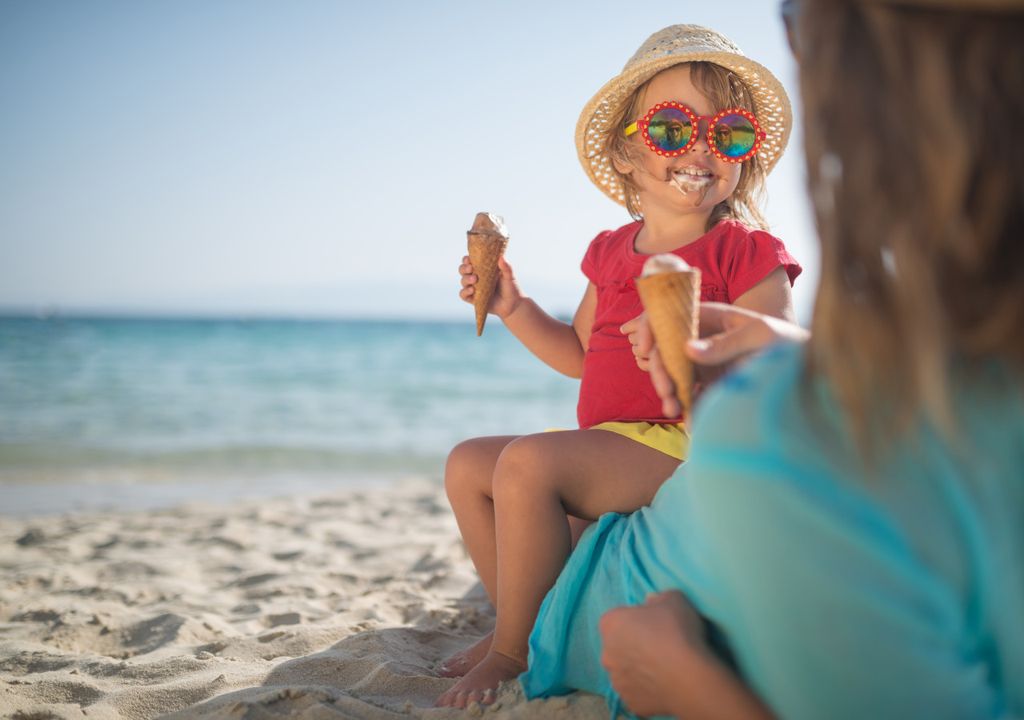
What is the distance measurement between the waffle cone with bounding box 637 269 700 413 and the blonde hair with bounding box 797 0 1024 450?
54 cm

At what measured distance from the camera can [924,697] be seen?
126 centimetres

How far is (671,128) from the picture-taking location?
118 inches

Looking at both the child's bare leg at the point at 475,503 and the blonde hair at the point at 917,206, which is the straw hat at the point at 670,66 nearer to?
the child's bare leg at the point at 475,503

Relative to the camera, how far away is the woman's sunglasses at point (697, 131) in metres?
2.97

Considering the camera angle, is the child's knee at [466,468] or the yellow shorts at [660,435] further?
the child's knee at [466,468]

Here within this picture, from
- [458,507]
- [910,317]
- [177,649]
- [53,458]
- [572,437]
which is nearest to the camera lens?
[910,317]

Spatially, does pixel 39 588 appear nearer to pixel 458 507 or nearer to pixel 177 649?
pixel 177 649

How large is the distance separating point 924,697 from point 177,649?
256cm

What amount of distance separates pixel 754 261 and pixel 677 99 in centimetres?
74

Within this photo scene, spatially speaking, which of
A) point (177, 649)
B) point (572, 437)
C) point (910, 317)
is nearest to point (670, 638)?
point (910, 317)

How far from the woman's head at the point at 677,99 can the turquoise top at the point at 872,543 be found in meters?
1.95

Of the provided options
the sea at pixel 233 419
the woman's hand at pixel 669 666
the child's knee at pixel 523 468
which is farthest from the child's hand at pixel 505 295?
the sea at pixel 233 419

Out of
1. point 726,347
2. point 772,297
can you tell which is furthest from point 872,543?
point 772,297

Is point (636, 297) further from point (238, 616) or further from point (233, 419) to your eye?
point (233, 419)
